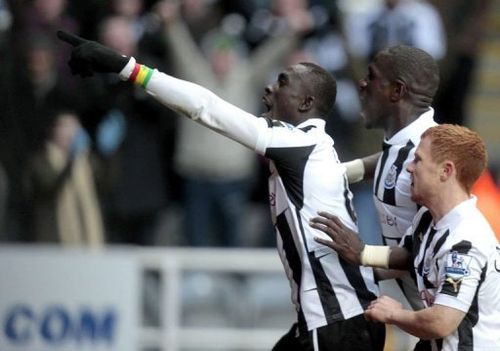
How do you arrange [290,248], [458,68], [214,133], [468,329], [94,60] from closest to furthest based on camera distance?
1. [468,329]
2. [94,60]
3. [290,248]
4. [214,133]
5. [458,68]

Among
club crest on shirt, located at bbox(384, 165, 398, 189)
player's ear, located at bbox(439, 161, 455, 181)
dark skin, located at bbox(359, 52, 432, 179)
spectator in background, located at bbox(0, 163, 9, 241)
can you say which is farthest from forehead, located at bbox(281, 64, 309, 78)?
spectator in background, located at bbox(0, 163, 9, 241)

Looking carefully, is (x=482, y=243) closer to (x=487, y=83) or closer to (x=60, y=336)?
(x=60, y=336)

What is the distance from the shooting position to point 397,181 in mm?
6695

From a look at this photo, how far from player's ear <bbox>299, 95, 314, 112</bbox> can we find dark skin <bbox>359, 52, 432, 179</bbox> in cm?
30

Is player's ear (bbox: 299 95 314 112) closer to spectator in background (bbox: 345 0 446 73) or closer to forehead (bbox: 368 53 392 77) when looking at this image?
forehead (bbox: 368 53 392 77)

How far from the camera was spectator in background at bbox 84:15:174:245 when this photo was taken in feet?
38.9

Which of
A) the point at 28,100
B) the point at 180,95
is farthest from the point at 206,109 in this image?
the point at 28,100

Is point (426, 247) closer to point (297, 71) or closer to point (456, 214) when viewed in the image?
point (456, 214)

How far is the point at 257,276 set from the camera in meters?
11.6

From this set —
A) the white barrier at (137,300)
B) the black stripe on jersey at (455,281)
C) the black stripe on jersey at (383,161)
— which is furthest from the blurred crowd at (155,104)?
the black stripe on jersey at (455,281)

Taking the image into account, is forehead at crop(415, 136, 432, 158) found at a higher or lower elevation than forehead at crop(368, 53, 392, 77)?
lower

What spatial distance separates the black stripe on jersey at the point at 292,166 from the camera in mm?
6484

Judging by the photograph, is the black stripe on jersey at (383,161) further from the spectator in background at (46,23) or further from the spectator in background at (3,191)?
the spectator in background at (3,191)

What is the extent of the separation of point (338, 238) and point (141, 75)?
1.10 m
